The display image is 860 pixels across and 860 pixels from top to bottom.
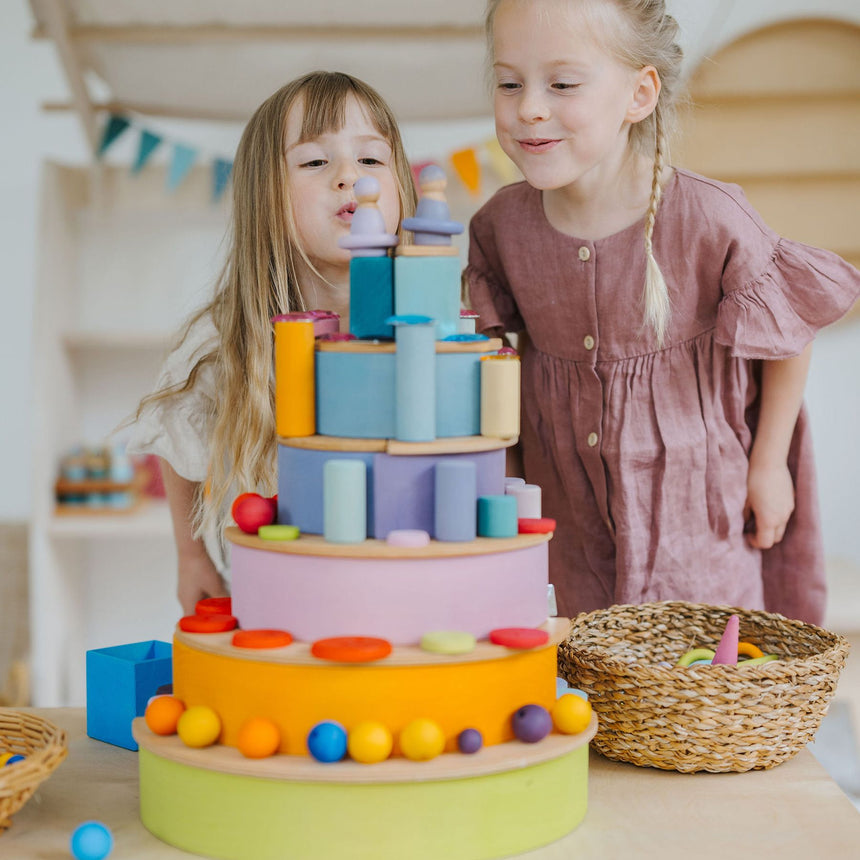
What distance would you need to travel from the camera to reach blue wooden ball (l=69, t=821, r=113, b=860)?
0.74 m

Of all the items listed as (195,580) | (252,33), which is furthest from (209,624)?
(252,33)

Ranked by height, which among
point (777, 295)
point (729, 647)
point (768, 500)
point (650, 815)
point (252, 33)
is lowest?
point (650, 815)

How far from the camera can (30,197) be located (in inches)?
105

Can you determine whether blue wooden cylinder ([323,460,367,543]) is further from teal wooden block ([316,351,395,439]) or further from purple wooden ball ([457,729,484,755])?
purple wooden ball ([457,729,484,755])

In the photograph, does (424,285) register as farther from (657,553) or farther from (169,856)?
(657,553)

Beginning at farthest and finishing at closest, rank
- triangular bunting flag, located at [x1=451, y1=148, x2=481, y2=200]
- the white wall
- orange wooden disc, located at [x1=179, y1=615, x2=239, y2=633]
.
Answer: the white wall
triangular bunting flag, located at [x1=451, y1=148, x2=481, y2=200]
orange wooden disc, located at [x1=179, y1=615, x2=239, y2=633]

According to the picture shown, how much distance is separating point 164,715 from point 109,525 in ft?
5.29

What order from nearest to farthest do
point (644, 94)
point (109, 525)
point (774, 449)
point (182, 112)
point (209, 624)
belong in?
point (209, 624), point (644, 94), point (774, 449), point (182, 112), point (109, 525)

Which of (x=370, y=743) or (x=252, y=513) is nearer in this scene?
(x=370, y=743)

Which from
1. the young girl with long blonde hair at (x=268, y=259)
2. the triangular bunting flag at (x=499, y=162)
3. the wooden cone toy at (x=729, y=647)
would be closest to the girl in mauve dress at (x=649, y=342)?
the young girl with long blonde hair at (x=268, y=259)

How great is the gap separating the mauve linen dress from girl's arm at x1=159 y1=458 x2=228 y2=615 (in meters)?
0.40

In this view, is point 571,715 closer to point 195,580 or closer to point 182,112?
point 195,580

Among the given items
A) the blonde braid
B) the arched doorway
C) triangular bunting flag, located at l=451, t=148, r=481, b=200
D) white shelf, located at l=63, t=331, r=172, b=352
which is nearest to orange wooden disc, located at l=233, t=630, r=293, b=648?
the blonde braid

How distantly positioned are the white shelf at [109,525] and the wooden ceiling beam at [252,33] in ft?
3.22
